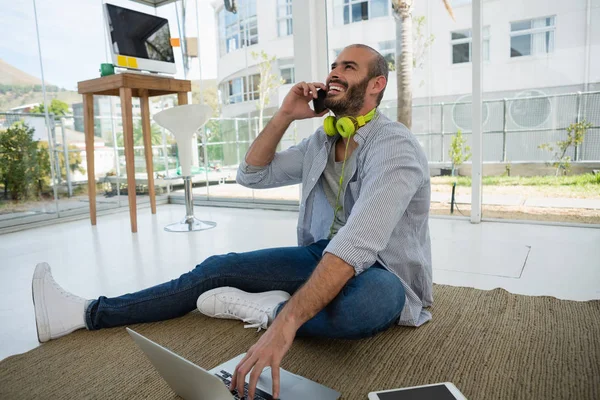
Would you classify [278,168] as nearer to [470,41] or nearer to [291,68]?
[470,41]

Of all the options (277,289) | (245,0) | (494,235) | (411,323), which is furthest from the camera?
(245,0)

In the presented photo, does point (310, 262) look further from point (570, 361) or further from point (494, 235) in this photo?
point (494, 235)

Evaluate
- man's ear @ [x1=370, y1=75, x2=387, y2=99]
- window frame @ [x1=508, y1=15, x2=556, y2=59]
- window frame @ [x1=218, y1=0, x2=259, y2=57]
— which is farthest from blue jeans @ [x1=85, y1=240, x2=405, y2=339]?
window frame @ [x1=218, y1=0, x2=259, y2=57]

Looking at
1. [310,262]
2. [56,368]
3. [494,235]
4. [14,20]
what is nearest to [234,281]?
[310,262]

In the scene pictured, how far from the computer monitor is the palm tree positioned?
7.00ft

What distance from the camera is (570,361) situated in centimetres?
138

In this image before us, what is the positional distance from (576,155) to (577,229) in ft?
1.77

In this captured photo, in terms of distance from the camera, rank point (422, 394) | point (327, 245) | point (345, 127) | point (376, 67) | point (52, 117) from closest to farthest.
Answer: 1. point (422, 394)
2. point (327, 245)
3. point (345, 127)
4. point (376, 67)
5. point (52, 117)

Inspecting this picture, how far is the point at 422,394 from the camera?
45.0 inches

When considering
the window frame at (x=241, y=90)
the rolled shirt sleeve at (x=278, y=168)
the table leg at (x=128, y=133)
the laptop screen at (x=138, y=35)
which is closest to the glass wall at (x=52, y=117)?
the laptop screen at (x=138, y=35)

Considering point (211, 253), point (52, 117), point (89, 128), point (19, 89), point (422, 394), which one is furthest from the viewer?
point (52, 117)

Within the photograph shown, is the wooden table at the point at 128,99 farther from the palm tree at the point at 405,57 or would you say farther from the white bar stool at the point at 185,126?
the palm tree at the point at 405,57

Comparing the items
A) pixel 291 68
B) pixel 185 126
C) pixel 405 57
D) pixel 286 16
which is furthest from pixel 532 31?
pixel 185 126

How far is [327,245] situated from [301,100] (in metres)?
0.66
